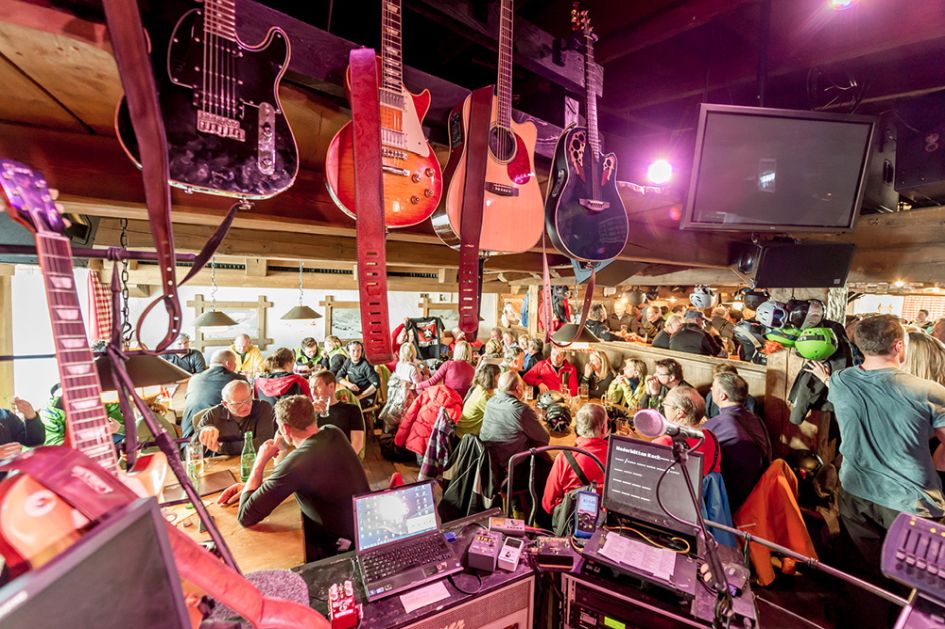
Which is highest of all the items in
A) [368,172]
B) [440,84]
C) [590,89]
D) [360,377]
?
[590,89]

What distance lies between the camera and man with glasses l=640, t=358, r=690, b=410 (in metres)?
3.75

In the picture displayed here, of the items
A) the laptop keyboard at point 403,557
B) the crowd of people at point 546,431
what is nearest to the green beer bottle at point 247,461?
the crowd of people at point 546,431

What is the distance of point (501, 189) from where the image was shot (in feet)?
4.48

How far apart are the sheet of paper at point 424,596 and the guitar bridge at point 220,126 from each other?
168 cm

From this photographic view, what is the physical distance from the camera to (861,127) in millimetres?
1833

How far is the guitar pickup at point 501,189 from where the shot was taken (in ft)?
4.40

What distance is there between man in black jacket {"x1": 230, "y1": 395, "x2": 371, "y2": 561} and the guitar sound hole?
1832mm

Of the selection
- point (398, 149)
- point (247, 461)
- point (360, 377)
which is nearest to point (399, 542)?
point (247, 461)

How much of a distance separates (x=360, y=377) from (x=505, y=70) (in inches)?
184

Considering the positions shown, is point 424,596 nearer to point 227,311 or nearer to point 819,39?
point 819,39

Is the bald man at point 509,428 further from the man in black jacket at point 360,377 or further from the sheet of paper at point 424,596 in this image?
the man in black jacket at point 360,377

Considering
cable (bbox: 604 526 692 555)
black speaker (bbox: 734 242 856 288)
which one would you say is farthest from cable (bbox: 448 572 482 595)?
black speaker (bbox: 734 242 856 288)

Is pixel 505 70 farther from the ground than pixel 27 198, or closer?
farther from the ground

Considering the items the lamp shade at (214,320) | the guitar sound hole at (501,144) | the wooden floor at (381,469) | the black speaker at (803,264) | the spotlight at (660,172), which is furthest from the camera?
the lamp shade at (214,320)
